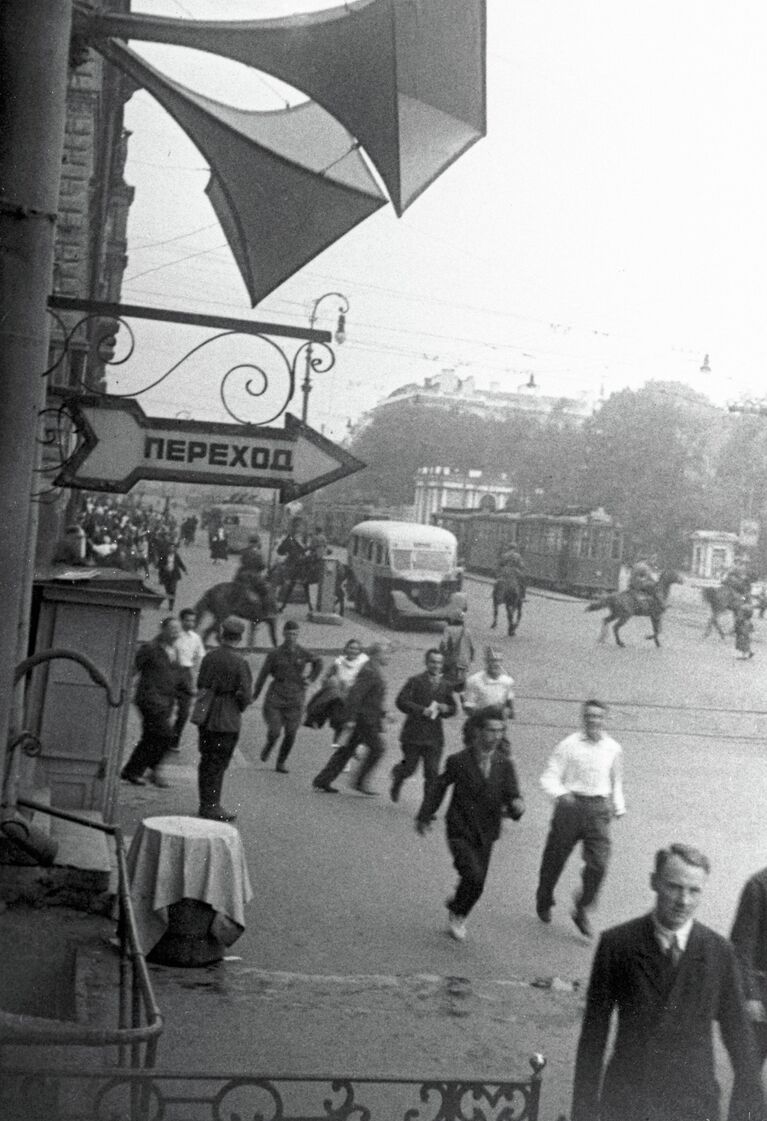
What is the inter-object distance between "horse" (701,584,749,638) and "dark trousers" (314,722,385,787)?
367cm

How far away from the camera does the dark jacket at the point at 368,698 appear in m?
11.1

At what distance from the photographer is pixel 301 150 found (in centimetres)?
561

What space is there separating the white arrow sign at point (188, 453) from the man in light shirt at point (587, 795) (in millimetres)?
3612

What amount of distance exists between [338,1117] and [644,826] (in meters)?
8.19

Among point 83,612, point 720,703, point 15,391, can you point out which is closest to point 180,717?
point 83,612

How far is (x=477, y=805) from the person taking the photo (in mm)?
7766

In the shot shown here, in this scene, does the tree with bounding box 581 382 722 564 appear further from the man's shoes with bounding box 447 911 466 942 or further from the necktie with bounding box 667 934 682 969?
the necktie with bounding box 667 934 682 969

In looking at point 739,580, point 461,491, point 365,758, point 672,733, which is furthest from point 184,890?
point 672,733

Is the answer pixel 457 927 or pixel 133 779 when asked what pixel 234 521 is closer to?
pixel 457 927

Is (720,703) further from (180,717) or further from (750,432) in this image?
(180,717)

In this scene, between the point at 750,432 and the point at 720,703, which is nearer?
the point at 750,432

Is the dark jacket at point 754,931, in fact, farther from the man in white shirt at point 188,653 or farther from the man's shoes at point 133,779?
the man's shoes at point 133,779

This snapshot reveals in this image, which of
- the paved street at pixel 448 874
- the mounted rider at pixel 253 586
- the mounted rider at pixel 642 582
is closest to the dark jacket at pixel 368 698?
the paved street at pixel 448 874

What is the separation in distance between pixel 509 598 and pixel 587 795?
8.37 metres
